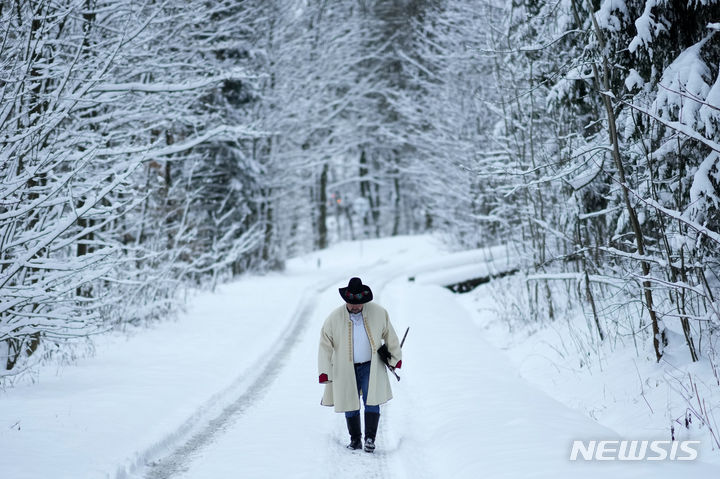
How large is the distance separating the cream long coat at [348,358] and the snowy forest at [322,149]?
8.12 feet

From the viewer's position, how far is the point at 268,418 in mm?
7266

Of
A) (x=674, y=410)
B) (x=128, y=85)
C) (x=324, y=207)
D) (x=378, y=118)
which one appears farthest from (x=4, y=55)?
(x=378, y=118)

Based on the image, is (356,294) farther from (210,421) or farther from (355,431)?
(210,421)

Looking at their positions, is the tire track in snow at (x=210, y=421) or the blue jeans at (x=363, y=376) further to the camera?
the blue jeans at (x=363, y=376)

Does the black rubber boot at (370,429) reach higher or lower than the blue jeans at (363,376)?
lower

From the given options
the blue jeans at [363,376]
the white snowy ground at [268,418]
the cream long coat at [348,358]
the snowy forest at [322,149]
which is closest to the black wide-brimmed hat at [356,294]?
the cream long coat at [348,358]

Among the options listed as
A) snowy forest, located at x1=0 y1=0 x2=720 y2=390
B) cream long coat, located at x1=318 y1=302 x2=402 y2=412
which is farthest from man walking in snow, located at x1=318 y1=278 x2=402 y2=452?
snowy forest, located at x1=0 y1=0 x2=720 y2=390

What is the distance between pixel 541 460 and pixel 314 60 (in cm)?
2764

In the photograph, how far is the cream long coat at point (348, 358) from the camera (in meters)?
6.29

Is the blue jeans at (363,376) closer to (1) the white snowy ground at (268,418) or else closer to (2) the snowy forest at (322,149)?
(1) the white snowy ground at (268,418)

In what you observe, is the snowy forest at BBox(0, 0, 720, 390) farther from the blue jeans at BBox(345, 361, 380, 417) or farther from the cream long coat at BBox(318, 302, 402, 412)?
the blue jeans at BBox(345, 361, 380, 417)

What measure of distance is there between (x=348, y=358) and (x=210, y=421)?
6.96 ft

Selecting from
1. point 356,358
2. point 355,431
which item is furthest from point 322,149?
point 355,431

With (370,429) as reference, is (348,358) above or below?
above
